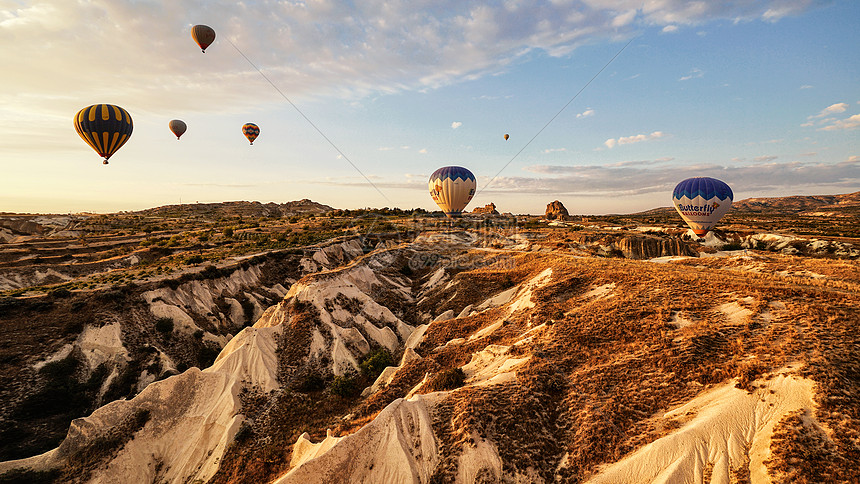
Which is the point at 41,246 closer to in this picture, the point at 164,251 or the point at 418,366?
the point at 164,251

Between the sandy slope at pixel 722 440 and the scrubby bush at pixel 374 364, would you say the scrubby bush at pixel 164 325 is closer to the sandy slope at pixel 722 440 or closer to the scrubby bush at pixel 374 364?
the scrubby bush at pixel 374 364

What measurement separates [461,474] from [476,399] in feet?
10.0

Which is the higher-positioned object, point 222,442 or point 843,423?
point 843,423

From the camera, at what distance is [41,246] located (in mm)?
55469

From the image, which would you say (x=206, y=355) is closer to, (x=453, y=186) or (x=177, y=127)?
(x=453, y=186)

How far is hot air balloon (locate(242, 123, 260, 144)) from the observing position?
7525cm

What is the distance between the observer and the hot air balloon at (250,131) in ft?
247

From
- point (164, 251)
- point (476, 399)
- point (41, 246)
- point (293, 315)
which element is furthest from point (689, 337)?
point (41, 246)

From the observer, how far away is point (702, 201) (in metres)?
53.9

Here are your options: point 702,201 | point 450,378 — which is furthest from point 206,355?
point 702,201

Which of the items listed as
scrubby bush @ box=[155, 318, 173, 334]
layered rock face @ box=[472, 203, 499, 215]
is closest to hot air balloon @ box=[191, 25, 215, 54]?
scrubby bush @ box=[155, 318, 173, 334]

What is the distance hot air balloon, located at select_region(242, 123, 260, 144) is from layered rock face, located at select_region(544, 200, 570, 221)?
141403 millimetres

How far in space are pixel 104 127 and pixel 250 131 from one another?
1340 inches

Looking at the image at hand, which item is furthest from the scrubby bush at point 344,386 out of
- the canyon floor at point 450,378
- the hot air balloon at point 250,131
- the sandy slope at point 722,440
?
the hot air balloon at point 250,131
